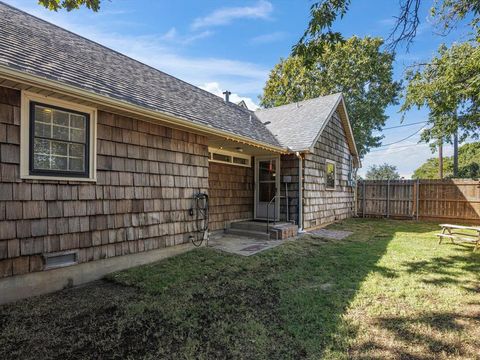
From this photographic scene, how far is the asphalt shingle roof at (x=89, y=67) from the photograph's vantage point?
13.4 feet

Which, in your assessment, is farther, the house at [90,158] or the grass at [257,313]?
the house at [90,158]

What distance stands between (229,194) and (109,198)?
445 cm

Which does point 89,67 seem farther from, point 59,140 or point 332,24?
point 332,24

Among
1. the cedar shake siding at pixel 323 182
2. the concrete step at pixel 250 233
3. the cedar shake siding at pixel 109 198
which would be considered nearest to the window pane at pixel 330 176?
the cedar shake siding at pixel 323 182

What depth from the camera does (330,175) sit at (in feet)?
36.5

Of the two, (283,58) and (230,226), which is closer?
(230,226)

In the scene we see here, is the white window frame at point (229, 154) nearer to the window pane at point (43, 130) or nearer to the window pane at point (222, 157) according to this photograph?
the window pane at point (222, 157)

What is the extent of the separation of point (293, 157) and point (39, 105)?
22.5 feet

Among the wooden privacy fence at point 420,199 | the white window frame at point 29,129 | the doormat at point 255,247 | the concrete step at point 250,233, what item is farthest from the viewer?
the wooden privacy fence at point 420,199

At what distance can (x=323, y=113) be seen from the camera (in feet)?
34.8

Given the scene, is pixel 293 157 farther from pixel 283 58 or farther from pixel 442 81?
pixel 283 58

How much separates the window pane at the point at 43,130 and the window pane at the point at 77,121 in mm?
327

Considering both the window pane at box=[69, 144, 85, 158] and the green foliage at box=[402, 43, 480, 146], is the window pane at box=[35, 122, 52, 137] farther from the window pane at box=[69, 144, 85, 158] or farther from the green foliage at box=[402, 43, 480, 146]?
the green foliage at box=[402, 43, 480, 146]

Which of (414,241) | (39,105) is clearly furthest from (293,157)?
(39,105)
